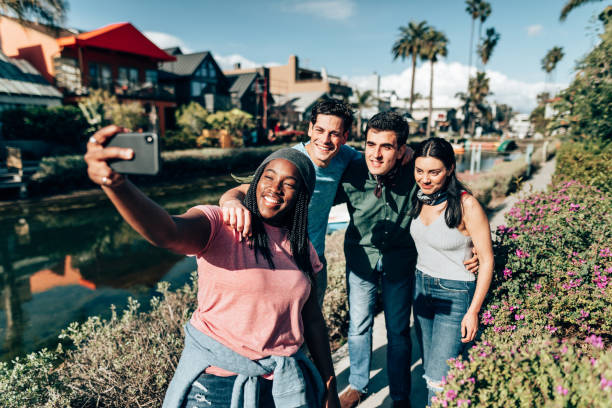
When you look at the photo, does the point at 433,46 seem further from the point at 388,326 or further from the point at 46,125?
the point at 388,326

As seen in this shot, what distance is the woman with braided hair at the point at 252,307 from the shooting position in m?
1.60

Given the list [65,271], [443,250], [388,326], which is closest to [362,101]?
[65,271]

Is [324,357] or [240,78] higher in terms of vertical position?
[240,78]

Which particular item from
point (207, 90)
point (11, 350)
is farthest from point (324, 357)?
point (207, 90)

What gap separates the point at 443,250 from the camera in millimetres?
2611

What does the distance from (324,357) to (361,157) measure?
1.73 metres

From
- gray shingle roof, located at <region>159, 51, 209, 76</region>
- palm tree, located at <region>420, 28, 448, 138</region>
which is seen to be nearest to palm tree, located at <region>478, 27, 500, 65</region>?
palm tree, located at <region>420, 28, 448, 138</region>

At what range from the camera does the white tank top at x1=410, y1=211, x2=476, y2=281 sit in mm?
2555

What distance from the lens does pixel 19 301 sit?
6.67 metres

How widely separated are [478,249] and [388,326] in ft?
3.28

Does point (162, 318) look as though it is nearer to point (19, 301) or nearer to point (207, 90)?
point (19, 301)

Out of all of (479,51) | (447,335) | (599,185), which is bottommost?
(447,335)

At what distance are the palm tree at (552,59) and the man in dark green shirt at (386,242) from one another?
294ft

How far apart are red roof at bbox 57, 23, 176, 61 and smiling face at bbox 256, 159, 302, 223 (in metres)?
28.5
